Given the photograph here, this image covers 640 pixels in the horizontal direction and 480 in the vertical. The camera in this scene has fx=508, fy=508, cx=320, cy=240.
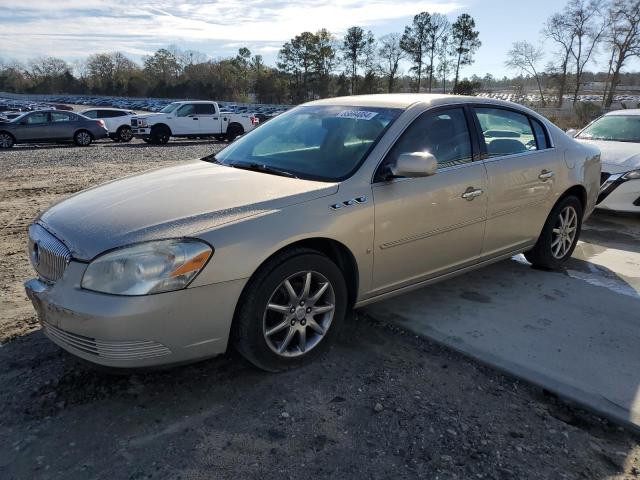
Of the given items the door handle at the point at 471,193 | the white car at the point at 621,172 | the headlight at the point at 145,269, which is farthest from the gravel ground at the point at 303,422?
the white car at the point at 621,172

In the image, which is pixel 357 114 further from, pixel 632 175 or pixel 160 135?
pixel 160 135

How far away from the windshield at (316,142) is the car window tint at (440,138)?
16 cm

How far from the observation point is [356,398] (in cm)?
282

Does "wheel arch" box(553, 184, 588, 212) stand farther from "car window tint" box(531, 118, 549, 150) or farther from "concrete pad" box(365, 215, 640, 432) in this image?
"concrete pad" box(365, 215, 640, 432)

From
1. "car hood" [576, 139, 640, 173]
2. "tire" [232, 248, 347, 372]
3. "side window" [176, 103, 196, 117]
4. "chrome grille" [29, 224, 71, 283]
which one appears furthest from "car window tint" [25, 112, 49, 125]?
"tire" [232, 248, 347, 372]

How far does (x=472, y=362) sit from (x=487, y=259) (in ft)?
3.94

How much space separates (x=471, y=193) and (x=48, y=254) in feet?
9.25

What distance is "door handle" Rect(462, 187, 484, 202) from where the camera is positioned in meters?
A: 3.72

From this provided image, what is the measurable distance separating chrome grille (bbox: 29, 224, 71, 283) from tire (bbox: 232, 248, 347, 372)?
3.13 feet

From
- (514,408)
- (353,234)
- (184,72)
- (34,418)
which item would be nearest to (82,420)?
(34,418)

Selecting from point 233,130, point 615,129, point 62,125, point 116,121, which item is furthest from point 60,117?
point 615,129

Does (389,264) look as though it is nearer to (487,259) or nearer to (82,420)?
(487,259)

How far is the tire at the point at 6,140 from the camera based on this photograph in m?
18.2

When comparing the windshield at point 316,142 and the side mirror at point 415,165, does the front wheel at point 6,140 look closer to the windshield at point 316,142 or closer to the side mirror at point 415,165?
the windshield at point 316,142
